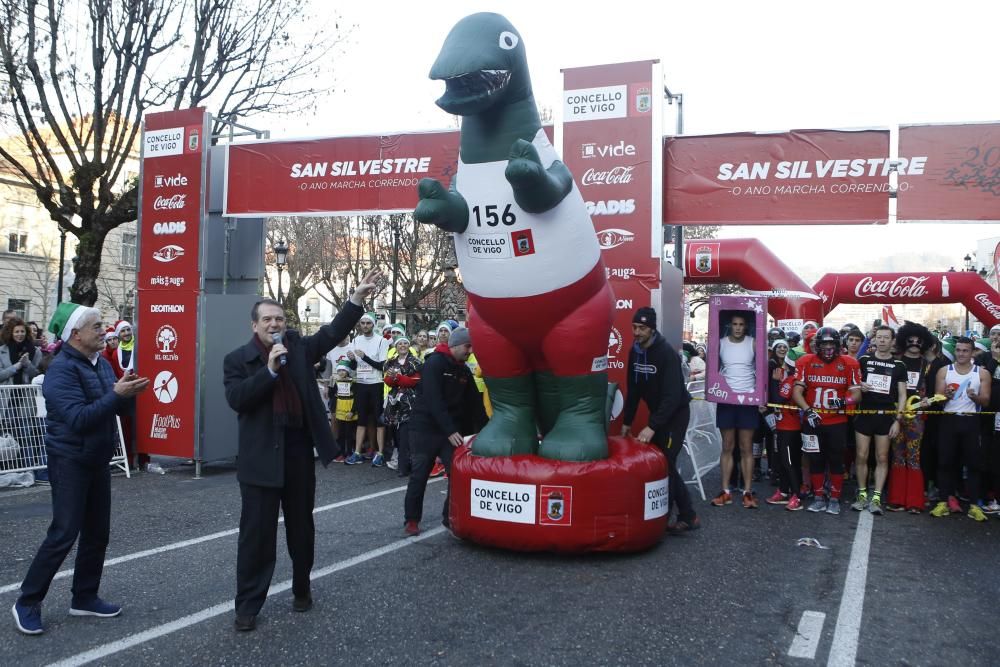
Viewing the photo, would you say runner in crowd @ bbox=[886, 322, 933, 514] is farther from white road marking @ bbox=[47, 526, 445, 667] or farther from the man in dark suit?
the man in dark suit

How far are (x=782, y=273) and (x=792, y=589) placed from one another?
10566 millimetres

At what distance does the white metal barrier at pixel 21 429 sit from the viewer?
8.50 metres

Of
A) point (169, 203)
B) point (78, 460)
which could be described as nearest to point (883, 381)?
point (78, 460)

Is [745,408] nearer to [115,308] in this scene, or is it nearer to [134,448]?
[134,448]

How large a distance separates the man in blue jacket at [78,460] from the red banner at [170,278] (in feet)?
16.9

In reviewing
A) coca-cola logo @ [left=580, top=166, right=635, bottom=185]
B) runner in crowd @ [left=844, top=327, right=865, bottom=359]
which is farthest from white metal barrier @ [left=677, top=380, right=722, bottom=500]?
coca-cola logo @ [left=580, top=166, right=635, bottom=185]

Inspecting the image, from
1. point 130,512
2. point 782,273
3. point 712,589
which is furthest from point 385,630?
point 782,273

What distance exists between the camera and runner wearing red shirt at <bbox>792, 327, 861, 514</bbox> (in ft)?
24.5

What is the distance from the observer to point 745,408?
25.3ft

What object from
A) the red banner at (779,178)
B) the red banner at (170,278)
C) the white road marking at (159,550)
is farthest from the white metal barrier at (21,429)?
the red banner at (779,178)

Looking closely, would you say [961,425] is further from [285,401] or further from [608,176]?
[285,401]

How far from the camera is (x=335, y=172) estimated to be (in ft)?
31.7

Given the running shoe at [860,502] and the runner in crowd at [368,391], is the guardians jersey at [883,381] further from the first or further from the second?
the runner in crowd at [368,391]

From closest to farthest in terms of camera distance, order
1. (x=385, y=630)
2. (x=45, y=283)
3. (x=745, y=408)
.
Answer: (x=385, y=630) → (x=745, y=408) → (x=45, y=283)
